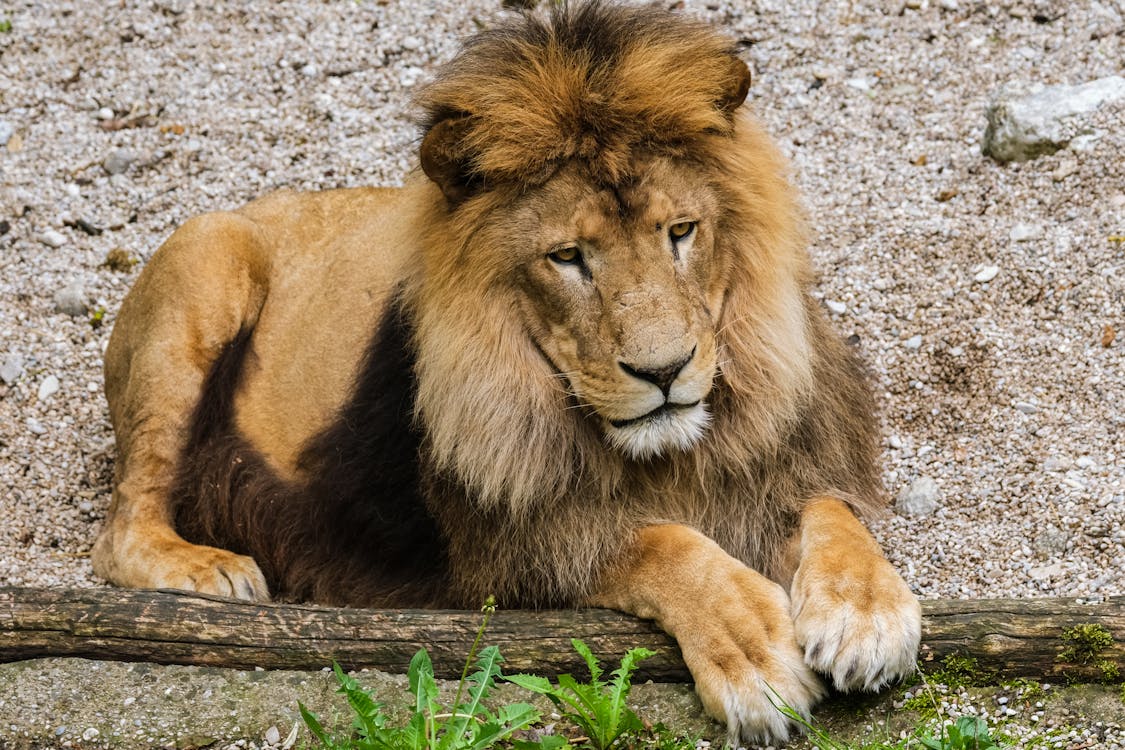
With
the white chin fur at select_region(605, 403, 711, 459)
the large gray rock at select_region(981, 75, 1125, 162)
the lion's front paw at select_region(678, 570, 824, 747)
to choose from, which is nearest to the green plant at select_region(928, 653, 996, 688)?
the lion's front paw at select_region(678, 570, 824, 747)

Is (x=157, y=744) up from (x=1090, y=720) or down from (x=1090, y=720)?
down

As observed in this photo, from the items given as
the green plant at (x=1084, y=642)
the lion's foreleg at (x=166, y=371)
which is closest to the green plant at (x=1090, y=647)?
the green plant at (x=1084, y=642)

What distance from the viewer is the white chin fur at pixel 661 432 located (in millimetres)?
3314

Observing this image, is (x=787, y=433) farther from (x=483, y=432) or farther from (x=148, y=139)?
(x=148, y=139)

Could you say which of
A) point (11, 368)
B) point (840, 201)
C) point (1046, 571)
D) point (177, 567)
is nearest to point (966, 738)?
point (1046, 571)

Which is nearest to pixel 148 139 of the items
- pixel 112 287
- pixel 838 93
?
pixel 112 287

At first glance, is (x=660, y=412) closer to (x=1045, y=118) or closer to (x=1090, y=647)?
(x=1090, y=647)

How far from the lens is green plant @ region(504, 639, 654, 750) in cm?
301

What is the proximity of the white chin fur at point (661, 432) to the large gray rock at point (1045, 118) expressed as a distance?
115 inches

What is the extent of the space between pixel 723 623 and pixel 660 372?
0.60 metres

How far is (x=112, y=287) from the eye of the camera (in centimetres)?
620

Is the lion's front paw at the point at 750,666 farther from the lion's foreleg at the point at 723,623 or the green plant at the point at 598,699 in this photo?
the green plant at the point at 598,699

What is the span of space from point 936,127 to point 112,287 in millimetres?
3750

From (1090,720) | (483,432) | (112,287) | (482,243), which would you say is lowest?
(112,287)
